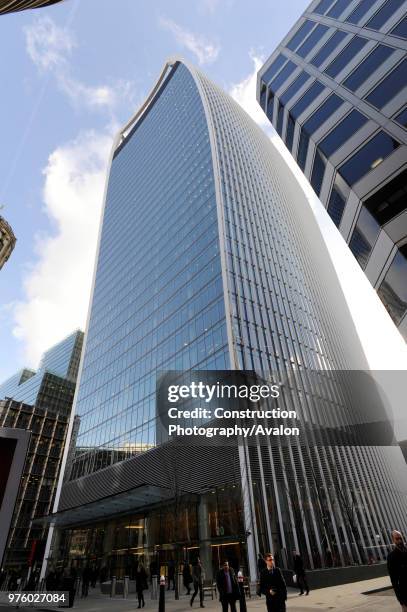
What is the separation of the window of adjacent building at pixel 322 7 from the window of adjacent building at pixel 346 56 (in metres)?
5.20

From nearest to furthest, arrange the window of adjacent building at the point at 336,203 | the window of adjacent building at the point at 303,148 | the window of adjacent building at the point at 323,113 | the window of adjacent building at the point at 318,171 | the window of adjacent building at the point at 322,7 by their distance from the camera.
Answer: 1. the window of adjacent building at the point at 336,203
2. the window of adjacent building at the point at 323,113
3. the window of adjacent building at the point at 318,171
4. the window of adjacent building at the point at 303,148
5. the window of adjacent building at the point at 322,7

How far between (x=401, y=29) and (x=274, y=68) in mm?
10684

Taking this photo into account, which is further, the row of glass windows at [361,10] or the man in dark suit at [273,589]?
the row of glass windows at [361,10]

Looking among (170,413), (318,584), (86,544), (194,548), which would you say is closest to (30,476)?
(86,544)

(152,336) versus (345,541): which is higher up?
(152,336)

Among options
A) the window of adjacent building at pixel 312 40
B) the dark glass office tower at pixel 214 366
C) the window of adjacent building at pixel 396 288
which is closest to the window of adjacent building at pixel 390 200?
the window of adjacent building at pixel 396 288

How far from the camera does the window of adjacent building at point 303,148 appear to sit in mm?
16797

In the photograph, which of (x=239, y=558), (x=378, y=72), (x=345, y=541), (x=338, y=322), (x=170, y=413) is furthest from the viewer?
(x=338, y=322)

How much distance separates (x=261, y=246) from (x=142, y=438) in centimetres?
2982

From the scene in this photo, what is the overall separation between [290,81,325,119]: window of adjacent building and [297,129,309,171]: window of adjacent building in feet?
4.04

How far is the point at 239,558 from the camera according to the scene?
25062 mm

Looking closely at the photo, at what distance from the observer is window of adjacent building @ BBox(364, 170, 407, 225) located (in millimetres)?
11742

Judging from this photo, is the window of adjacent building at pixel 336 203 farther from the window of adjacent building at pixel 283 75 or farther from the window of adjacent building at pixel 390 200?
the window of adjacent building at pixel 283 75

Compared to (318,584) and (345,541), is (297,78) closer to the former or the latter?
(318,584)
